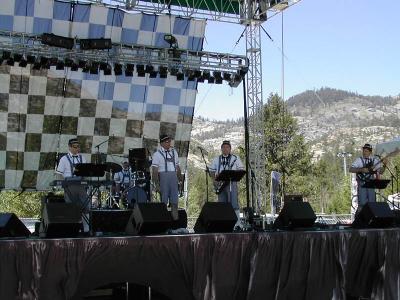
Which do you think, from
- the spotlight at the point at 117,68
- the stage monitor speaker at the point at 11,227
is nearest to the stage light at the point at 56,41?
the spotlight at the point at 117,68

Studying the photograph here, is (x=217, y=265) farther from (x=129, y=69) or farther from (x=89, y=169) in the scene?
(x=129, y=69)

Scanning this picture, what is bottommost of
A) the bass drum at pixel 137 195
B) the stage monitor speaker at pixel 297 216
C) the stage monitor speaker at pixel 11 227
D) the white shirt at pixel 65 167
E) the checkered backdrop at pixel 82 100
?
the stage monitor speaker at pixel 11 227

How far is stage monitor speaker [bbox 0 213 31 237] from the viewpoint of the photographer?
17.3 feet

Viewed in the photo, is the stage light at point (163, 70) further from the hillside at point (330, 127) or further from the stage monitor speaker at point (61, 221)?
the hillside at point (330, 127)

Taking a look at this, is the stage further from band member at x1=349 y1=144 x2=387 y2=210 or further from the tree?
the tree

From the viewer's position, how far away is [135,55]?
10016 mm

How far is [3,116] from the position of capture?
10.5 m

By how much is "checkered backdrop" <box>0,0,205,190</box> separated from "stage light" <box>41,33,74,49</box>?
48.7 inches

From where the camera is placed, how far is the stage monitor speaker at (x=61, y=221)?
4566 mm

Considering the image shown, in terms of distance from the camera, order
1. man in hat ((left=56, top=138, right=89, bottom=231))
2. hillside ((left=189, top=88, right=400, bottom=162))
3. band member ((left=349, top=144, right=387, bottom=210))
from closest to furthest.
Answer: man in hat ((left=56, top=138, right=89, bottom=231)) → band member ((left=349, top=144, right=387, bottom=210)) → hillside ((left=189, top=88, right=400, bottom=162))

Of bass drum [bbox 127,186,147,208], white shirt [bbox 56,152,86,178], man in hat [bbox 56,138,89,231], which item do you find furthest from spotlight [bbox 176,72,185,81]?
white shirt [bbox 56,152,86,178]

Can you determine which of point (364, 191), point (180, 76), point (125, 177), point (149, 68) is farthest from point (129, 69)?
point (364, 191)

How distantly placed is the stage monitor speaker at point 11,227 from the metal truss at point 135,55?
4739 millimetres

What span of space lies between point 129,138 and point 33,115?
208 centimetres
